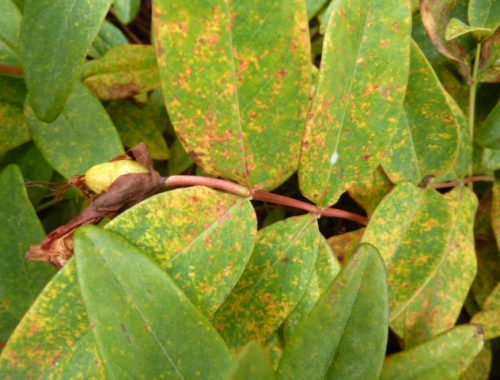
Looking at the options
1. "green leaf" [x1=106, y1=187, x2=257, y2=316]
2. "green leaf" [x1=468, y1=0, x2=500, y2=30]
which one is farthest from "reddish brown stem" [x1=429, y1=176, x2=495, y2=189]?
"green leaf" [x1=106, y1=187, x2=257, y2=316]

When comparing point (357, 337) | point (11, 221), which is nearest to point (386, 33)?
point (357, 337)

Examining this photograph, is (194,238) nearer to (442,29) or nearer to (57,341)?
(57,341)

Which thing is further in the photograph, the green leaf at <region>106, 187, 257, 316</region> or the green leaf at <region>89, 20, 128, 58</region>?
the green leaf at <region>89, 20, 128, 58</region>

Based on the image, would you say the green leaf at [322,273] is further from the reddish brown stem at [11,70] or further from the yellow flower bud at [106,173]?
the reddish brown stem at [11,70]

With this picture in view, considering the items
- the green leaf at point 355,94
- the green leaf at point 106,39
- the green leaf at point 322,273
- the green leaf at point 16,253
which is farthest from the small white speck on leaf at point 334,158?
the green leaf at point 106,39

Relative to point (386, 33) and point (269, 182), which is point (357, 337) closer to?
point (269, 182)

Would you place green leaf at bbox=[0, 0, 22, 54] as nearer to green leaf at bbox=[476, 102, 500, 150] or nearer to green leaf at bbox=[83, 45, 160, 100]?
green leaf at bbox=[83, 45, 160, 100]
